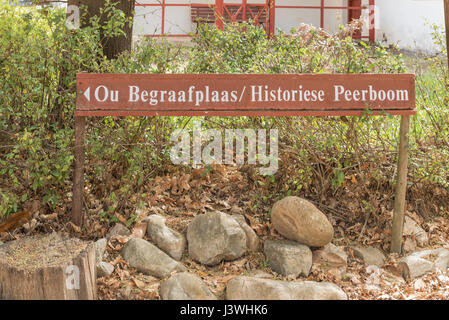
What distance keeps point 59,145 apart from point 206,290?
1717 millimetres

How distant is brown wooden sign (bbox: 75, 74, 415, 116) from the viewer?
4004 millimetres

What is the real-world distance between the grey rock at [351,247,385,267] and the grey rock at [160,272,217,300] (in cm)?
153

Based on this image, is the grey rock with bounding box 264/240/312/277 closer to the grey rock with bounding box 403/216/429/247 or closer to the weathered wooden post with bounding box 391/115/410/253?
the weathered wooden post with bounding box 391/115/410/253

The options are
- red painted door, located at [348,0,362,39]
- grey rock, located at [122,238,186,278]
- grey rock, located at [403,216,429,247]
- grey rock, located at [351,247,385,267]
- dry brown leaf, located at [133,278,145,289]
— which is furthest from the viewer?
red painted door, located at [348,0,362,39]

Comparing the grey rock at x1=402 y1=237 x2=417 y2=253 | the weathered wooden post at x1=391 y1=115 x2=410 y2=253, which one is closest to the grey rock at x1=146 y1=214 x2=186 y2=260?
the weathered wooden post at x1=391 y1=115 x2=410 y2=253

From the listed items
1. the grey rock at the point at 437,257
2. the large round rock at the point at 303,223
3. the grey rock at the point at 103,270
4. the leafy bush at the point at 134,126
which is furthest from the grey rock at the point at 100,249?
the grey rock at the point at 437,257

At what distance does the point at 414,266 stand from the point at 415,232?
0.55m

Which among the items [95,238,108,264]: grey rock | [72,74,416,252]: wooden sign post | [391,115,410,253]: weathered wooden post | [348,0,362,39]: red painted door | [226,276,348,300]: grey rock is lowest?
[226,276,348,300]: grey rock

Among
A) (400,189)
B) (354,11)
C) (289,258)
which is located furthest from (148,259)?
(354,11)

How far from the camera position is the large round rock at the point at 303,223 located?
168 inches

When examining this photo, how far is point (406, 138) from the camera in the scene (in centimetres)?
430

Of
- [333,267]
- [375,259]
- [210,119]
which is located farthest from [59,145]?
[375,259]

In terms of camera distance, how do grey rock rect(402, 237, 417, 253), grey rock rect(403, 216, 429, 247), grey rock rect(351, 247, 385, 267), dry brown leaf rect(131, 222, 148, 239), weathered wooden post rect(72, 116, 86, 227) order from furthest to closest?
grey rock rect(403, 216, 429, 247), grey rock rect(402, 237, 417, 253), grey rock rect(351, 247, 385, 267), dry brown leaf rect(131, 222, 148, 239), weathered wooden post rect(72, 116, 86, 227)
